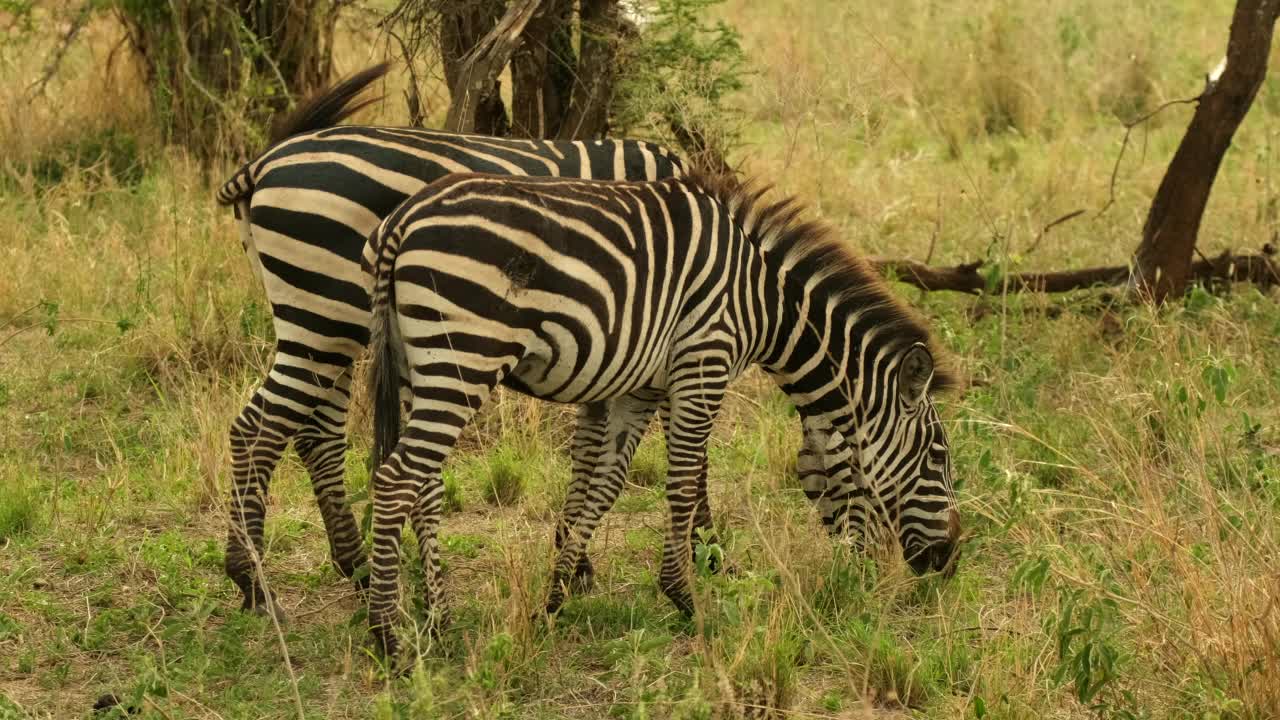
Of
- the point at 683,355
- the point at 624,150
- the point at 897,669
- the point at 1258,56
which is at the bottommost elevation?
the point at 897,669

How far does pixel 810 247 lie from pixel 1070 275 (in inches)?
133

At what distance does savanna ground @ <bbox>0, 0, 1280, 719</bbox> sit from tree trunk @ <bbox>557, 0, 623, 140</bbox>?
1.03m

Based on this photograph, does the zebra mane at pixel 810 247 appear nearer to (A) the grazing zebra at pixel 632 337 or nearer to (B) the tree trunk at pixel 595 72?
(A) the grazing zebra at pixel 632 337

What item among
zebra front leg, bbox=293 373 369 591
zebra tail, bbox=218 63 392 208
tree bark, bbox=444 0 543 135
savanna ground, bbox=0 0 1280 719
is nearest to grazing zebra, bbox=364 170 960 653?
savanna ground, bbox=0 0 1280 719

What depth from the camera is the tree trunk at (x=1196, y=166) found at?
7922 mm

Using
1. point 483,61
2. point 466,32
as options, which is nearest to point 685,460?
point 483,61

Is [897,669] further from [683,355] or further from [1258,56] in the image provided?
[1258,56]

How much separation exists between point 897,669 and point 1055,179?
6.39 meters

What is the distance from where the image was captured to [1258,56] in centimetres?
790

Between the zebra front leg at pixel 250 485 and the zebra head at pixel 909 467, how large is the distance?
7.02 feet

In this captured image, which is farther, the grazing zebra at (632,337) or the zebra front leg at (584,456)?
the zebra front leg at (584,456)

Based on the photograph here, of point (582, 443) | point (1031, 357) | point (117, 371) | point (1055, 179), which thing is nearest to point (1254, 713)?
point (582, 443)

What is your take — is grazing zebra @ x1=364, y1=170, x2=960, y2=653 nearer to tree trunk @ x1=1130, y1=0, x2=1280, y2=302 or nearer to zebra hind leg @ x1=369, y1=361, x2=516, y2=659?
zebra hind leg @ x1=369, y1=361, x2=516, y2=659

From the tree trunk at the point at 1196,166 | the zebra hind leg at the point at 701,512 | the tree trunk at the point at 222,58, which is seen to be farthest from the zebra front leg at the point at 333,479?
the tree trunk at the point at 1196,166
